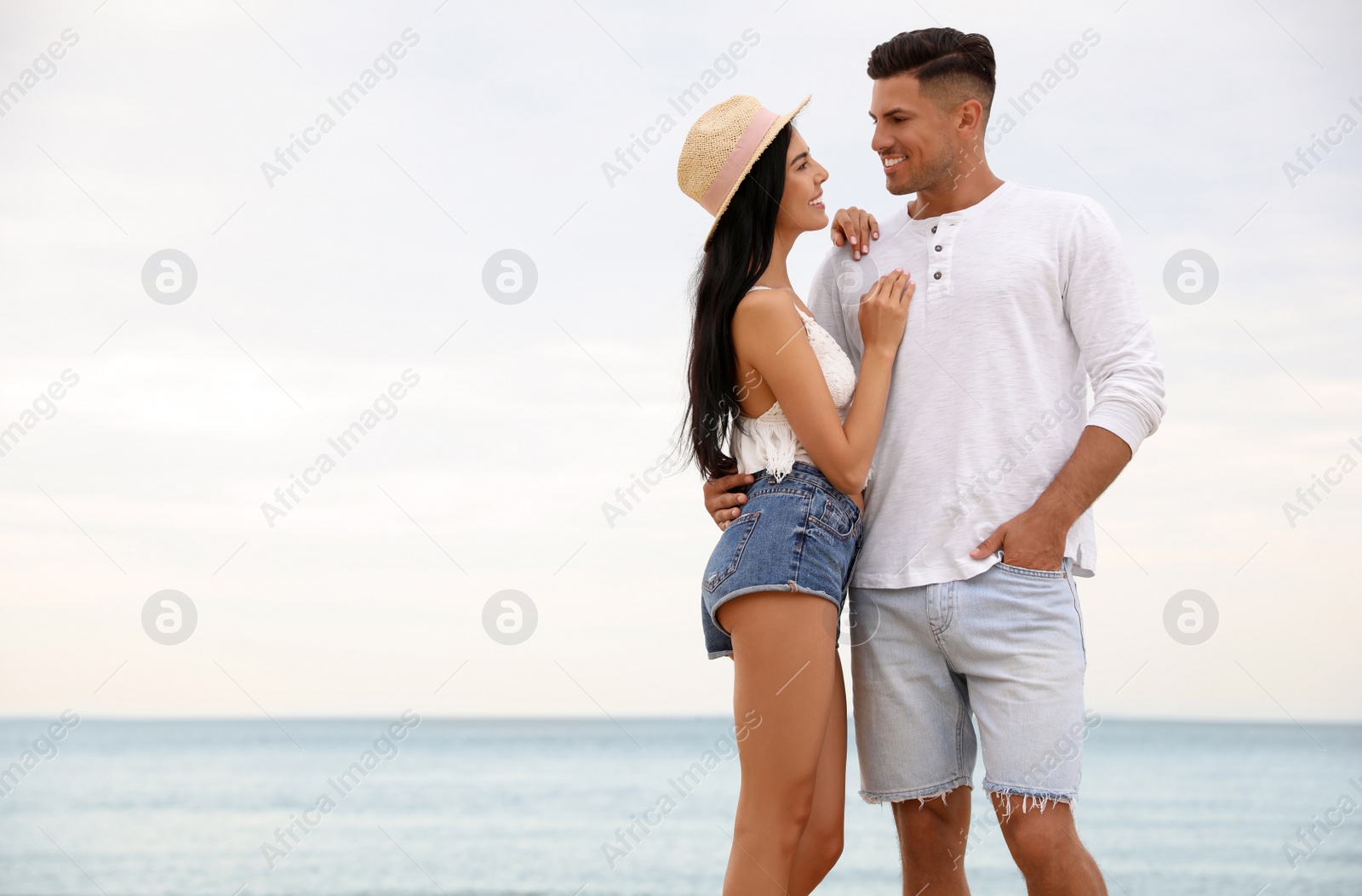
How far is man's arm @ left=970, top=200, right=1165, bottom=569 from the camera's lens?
2369mm

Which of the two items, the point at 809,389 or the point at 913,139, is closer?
the point at 809,389

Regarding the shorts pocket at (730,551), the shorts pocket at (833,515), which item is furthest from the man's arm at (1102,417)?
the shorts pocket at (730,551)

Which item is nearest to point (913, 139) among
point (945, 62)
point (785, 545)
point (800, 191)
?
point (945, 62)

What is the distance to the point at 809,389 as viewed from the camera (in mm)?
2352

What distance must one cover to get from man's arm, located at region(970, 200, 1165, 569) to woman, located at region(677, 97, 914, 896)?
381 millimetres

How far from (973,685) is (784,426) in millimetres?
727

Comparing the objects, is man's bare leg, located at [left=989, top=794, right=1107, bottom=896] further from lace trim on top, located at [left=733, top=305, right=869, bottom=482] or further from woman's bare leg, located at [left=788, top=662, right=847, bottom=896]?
lace trim on top, located at [left=733, top=305, right=869, bottom=482]

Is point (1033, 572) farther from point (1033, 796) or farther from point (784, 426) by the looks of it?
point (784, 426)

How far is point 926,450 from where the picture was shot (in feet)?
8.25

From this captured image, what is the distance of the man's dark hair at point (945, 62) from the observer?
259cm

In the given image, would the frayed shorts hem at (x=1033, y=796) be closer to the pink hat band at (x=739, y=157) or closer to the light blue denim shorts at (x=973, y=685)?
the light blue denim shorts at (x=973, y=685)

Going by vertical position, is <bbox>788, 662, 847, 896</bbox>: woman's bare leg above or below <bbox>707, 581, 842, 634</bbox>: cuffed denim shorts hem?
below

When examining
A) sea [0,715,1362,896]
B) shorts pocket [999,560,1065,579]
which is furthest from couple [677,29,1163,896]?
sea [0,715,1362,896]

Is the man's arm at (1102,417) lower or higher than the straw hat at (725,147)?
lower
